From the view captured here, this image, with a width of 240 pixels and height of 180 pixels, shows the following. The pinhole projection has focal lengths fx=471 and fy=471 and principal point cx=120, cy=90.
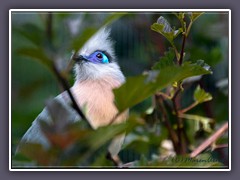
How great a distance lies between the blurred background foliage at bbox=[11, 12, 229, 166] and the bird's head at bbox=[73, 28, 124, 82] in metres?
0.05

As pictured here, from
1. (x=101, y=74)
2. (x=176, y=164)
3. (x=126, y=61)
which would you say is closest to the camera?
(x=176, y=164)

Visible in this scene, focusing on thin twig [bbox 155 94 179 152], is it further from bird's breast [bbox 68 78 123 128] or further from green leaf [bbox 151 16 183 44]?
green leaf [bbox 151 16 183 44]

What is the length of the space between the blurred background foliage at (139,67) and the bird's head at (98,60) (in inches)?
2.0

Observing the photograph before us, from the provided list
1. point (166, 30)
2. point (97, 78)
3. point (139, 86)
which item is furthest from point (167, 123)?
point (139, 86)

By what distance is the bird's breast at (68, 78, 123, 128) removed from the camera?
4.32 ft

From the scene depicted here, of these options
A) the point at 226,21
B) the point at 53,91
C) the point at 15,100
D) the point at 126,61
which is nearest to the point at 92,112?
the point at 53,91

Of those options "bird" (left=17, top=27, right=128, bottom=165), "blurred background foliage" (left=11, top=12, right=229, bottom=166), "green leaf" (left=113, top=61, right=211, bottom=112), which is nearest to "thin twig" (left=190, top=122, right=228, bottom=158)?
"blurred background foliage" (left=11, top=12, right=229, bottom=166)

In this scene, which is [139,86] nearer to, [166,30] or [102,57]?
[166,30]

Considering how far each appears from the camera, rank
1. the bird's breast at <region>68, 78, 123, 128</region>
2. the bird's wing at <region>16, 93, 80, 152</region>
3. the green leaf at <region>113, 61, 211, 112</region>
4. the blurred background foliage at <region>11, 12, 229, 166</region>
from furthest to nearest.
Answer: the blurred background foliage at <region>11, 12, 229, 166</region>, the bird's breast at <region>68, 78, 123, 128</region>, the bird's wing at <region>16, 93, 80, 152</region>, the green leaf at <region>113, 61, 211, 112</region>

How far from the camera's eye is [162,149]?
5.40 ft

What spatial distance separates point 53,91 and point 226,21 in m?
0.62

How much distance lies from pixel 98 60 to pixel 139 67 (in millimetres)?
279

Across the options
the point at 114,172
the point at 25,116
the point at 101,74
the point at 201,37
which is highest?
the point at 201,37
